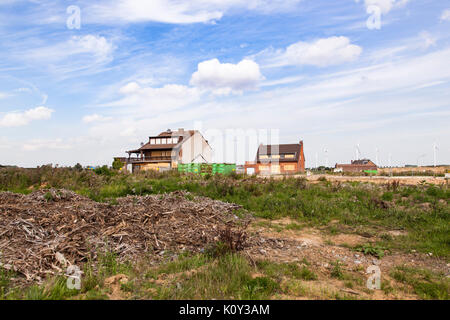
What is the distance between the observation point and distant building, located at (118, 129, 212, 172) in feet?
146

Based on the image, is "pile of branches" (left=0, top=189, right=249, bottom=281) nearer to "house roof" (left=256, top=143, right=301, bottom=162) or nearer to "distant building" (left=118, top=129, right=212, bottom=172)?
"distant building" (left=118, top=129, right=212, bottom=172)

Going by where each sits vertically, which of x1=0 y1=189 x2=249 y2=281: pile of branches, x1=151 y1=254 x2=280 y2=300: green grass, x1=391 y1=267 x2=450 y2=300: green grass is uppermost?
x1=0 y1=189 x2=249 y2=281: pile of branches

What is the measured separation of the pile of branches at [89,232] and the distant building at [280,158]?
142 ft

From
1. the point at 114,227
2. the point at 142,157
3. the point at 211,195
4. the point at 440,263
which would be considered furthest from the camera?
the point at 142,157

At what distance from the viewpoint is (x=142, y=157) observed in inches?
1793

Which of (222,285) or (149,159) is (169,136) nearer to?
(149,159)

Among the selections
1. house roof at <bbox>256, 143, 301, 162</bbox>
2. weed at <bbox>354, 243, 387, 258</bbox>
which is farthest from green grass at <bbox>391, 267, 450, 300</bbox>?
house roof at <bbox>256, 143, 301, 162</bbox>

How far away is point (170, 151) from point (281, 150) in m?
22.2

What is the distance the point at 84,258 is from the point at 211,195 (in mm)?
8369

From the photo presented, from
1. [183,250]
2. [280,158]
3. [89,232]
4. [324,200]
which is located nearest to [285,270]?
[183,250]

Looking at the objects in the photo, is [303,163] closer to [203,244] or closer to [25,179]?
[25,179]

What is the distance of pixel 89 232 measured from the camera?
258 inches

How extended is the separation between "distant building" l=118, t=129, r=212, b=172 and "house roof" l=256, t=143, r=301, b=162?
12580 millimetres
